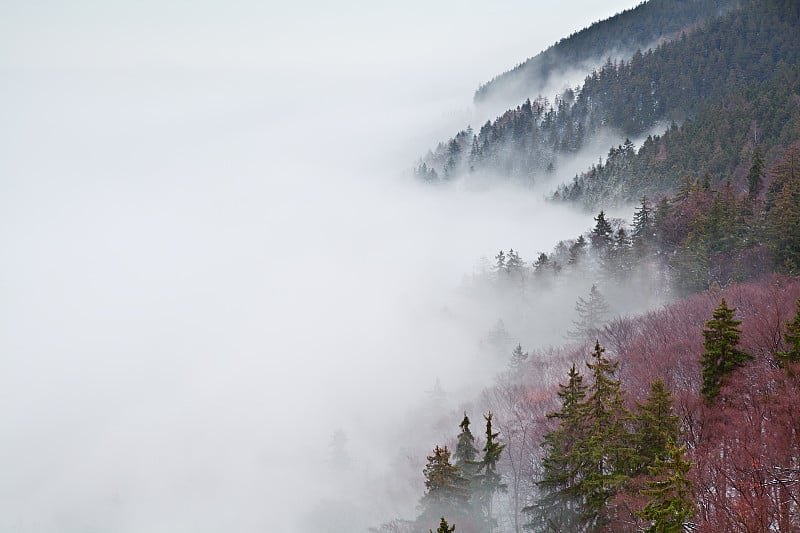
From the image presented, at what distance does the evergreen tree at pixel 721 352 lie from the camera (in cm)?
2295

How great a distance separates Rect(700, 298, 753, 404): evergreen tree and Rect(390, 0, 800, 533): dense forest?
0.08 meters

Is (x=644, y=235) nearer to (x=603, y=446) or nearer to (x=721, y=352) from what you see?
(x=721, y=352)

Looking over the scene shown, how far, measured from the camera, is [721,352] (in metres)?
23.3

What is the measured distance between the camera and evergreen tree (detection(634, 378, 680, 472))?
68.5 feet

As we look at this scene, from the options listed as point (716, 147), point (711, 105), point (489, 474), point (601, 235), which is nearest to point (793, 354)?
point (489, 474)

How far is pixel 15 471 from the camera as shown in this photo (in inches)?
4973

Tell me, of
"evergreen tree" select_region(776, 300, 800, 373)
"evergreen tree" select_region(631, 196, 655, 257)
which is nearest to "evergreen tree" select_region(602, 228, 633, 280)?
"evergreen tree" select_region(631, 196, 655, 257)

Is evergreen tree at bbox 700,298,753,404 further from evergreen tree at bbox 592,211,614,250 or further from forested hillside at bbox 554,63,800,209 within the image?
forested hillside at bbox 554,63,800,209

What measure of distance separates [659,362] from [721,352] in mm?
16899

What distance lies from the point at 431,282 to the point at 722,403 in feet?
432

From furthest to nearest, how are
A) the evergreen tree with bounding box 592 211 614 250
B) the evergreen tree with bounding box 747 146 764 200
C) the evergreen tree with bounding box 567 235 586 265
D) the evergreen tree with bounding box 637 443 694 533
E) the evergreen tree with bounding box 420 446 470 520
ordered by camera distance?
the evergreen tree with bounding box 567 235 586 265 < the evergreen tree with bounding box 592 211 614 250 < the evergreen tree with bounding box 747 146 764 200 < the evergreen tree with bounding box 420 446 470 520 < the evergreen tree with bounding box 637 443 694 533

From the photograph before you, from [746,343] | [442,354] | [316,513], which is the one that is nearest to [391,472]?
[316,513]

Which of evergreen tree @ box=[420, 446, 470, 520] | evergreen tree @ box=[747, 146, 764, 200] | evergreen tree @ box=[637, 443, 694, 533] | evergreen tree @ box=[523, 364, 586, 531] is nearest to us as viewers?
evergreen tree @ box=[637, 443, 694, 533]

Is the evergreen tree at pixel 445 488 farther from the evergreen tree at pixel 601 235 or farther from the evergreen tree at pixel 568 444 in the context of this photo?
the evergreen tree at pixel 601 235
